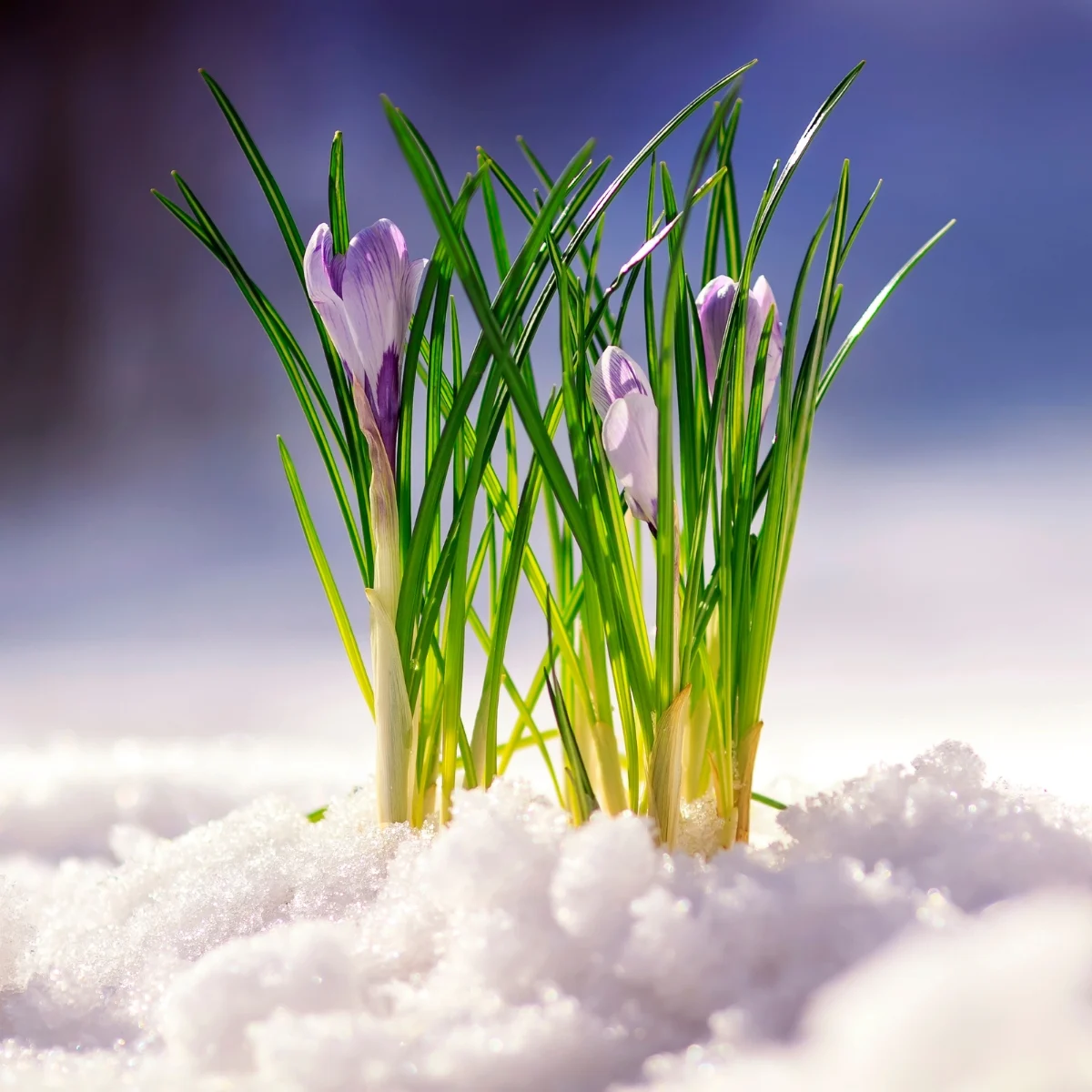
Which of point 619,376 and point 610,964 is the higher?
point 619,376

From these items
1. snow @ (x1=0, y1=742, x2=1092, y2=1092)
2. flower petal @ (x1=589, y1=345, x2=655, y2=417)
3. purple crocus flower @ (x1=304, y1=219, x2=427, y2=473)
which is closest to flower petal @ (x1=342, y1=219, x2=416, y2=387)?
purple crocus flower @ (x1=304, y1=219, x2=427, y2=473)

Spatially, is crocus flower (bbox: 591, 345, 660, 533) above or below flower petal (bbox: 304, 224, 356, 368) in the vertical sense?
below

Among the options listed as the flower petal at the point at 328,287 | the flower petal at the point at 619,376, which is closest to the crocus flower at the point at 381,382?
the flower petal at the point at 328,287

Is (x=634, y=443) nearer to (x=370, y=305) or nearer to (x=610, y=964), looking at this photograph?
(x=370, y=305)

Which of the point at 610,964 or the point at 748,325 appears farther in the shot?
the point at 748,325

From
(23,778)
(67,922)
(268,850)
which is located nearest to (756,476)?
(268,850)

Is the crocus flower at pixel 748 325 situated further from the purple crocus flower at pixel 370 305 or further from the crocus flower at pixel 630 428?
the purple crocus flower at pixel 370 305

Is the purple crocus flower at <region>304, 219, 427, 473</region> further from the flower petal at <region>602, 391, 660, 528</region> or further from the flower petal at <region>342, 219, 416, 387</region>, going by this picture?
the flower petal at <region>602, 391, 660, 528</region>

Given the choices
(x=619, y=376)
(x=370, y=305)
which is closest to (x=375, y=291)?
(x=370, y=305)
